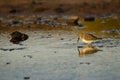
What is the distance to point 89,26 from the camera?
2494 centimetres

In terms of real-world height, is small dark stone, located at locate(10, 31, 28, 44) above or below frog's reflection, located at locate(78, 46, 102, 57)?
below

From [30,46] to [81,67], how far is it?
4.33 meters

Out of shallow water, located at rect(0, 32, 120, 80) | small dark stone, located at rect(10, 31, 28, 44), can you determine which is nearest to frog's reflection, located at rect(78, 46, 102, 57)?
shallow water, located at rect(0, 32, 120, 80)

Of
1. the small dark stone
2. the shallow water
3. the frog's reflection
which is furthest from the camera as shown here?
the small dark stone

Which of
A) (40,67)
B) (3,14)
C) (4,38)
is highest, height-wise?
(40,67)

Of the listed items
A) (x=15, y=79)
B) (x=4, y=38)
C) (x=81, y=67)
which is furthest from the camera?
(x=4, y=38)

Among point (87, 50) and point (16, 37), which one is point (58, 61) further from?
point (16, 37)

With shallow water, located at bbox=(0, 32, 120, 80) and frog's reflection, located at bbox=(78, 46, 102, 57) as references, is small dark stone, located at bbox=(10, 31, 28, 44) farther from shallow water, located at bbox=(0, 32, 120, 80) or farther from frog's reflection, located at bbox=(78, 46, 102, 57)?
frog's reflection, located at bbox=(78, 46, 102, 57)

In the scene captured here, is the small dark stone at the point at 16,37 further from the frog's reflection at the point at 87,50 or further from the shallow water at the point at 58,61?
the frog's reflection at the point at 87,50

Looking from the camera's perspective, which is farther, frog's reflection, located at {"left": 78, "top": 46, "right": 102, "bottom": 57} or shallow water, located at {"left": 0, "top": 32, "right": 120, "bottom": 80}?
frog's reflection, located at {"left": 78, "top": 46, "right": 102, "bottom": 57}

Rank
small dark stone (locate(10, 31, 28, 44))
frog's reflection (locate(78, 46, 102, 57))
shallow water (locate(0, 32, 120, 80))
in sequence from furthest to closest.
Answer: small dark stone (locate(10, 31, 28, 44))
frog's reflection (locate(78, 46, 102, 57))
shallow water (locate(0, 32, 120, 80))

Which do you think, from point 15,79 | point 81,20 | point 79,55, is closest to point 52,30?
point 81,20

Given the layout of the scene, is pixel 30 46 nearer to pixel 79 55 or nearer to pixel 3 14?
pixel 79 55

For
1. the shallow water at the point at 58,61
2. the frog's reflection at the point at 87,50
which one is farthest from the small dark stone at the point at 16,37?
the frog's reflection at the point at 87,50
